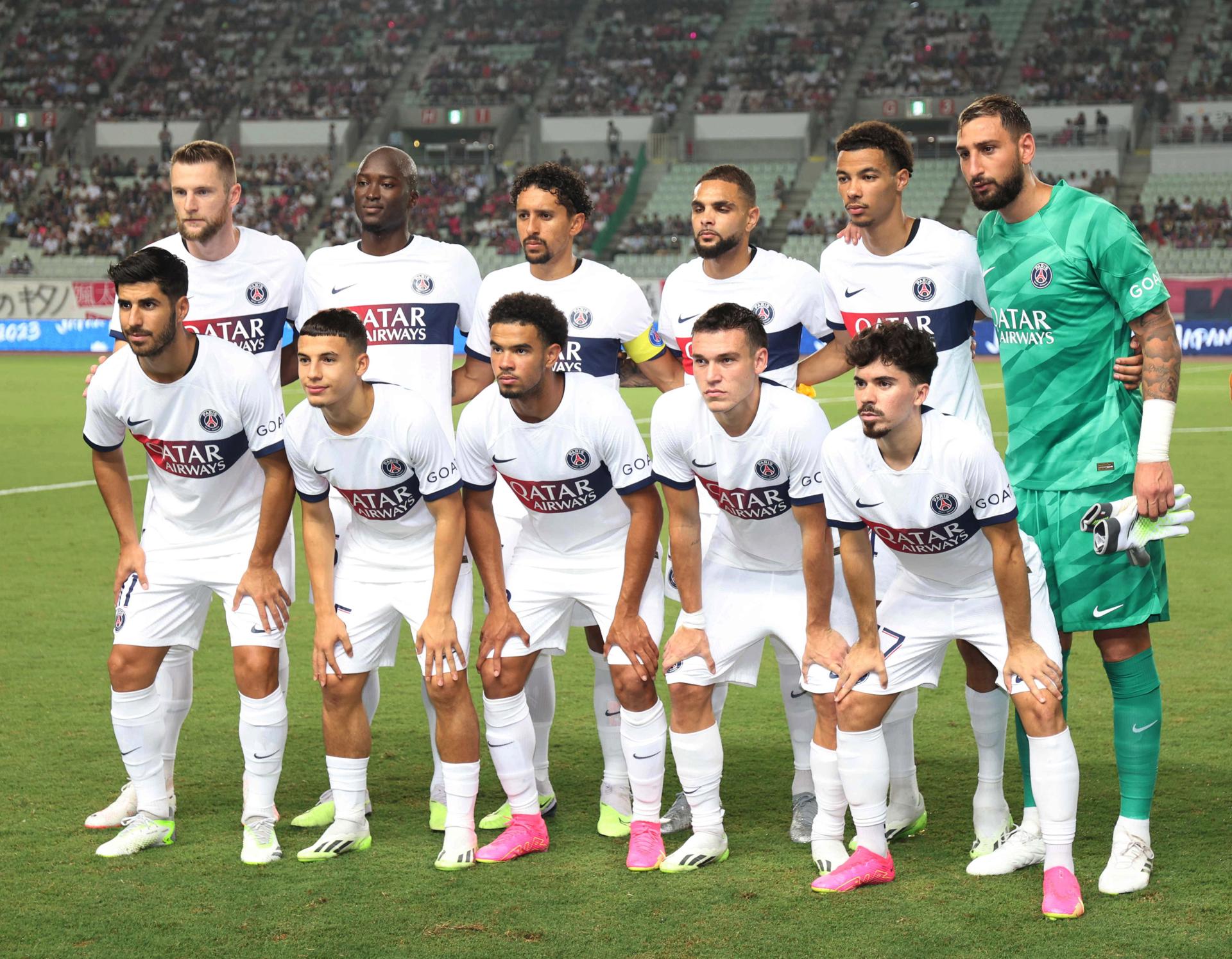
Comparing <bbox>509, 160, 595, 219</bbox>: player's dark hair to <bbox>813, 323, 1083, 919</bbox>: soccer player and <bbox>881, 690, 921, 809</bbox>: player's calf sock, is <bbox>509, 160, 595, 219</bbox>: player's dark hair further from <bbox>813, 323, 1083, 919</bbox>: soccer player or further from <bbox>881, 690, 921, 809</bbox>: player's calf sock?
<bbox>881, 690, 921, 809</bbox>: player's calf sock

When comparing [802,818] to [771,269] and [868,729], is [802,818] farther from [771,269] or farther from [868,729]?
[771,269]

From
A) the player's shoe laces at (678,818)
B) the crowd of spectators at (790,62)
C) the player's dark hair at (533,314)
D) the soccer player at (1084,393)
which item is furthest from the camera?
the crowd of spectators at (790,62)

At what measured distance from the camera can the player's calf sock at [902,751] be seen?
17.5 feet

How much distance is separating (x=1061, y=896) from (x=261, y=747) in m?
2.85

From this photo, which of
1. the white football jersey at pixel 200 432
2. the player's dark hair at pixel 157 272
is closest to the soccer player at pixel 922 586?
the white football jersey at pixel 200 432

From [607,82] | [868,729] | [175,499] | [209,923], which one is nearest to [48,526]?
[175,499]

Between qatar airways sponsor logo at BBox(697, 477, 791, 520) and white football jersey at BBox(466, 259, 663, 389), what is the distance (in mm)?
841

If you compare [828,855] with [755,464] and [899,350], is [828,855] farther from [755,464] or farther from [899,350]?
[899,350]

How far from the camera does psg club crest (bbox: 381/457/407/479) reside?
5199mm

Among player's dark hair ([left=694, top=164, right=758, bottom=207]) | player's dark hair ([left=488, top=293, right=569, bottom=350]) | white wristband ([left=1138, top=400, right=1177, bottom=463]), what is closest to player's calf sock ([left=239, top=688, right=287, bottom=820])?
player's dark hair ([left=488, top=293, right=569, bottom=350])

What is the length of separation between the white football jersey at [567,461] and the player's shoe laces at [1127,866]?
6.74 ft

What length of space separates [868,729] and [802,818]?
752mm

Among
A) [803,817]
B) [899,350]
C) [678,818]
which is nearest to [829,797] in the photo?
[803,817]

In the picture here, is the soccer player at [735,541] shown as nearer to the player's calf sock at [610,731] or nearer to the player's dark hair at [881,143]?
the player's calf sock at [610,731]
